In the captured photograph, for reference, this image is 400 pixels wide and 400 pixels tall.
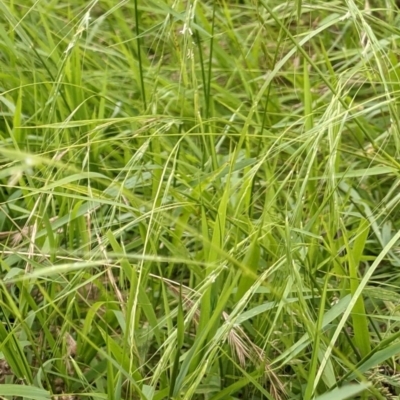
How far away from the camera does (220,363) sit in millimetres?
1256

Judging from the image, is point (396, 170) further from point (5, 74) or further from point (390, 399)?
point (5, 74)

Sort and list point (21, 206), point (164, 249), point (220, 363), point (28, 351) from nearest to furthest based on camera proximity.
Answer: point (220, 363)
point (28, 351)
point (164, 249)
point (21, 206)

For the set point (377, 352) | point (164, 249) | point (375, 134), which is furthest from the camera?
point (375, 134)

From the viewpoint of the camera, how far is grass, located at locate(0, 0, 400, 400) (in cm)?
115

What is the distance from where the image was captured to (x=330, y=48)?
2.18 metres

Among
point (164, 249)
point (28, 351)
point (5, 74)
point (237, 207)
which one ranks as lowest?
point (28, 351)

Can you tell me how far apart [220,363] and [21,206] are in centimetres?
61

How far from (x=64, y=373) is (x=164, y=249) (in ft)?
1.04

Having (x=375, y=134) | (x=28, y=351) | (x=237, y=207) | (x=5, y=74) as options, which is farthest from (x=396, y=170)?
(x=5, y=74)

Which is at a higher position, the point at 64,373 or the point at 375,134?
the point at 375,134

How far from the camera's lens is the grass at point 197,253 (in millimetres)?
1151

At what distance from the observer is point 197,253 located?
148cm

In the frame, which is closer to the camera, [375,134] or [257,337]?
[257,337]

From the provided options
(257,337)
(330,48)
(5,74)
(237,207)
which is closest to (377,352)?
(257,337)
